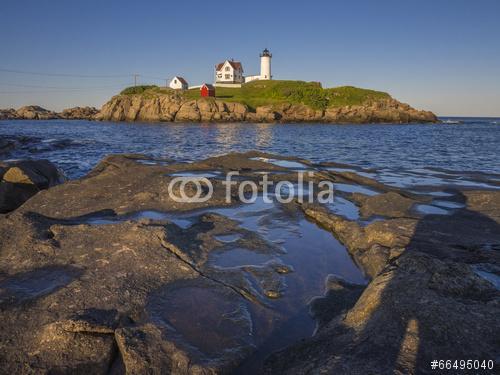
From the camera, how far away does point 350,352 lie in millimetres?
3172

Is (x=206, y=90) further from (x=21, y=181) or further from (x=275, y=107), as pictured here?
(x=21, y=181)

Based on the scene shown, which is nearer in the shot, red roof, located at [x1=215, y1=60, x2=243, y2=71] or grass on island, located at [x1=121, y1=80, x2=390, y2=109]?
grass on island, located at [x1=121, y1=80, x2=390, y2=109]

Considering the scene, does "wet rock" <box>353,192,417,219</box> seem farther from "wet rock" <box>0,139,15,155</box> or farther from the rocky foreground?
"wet rock" <box>0,139,15,155</box>

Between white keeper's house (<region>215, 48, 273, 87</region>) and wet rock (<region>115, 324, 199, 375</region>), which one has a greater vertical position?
white keeper's house (<region>215, 48, 273, 87</region>)

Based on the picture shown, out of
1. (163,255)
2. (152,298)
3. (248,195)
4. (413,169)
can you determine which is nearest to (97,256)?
(163,255)

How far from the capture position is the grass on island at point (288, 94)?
102056 mm

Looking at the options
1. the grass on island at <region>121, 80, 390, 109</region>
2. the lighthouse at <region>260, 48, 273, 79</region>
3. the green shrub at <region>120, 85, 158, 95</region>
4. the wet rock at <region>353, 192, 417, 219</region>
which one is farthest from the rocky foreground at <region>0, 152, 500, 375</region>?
the lighthouse at <region>260, 48, 273, 79</region>

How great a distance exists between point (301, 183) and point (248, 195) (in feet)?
10.5

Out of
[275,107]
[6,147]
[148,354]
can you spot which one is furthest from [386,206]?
[275,107]

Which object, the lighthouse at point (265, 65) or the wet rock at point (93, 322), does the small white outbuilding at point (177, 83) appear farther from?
the wet rock at point (93, 322)

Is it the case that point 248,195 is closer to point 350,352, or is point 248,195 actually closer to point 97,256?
point 97,256
